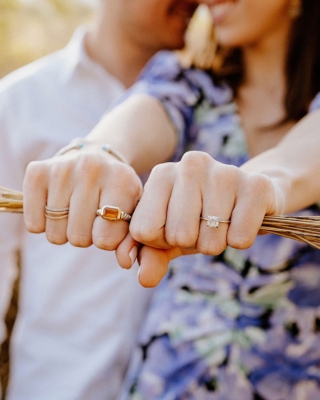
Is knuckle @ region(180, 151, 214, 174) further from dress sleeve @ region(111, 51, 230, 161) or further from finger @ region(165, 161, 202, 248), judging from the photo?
dress sleeve @ region(111, 51, 230, 161)

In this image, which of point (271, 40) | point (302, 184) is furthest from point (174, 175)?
point (271, 40)

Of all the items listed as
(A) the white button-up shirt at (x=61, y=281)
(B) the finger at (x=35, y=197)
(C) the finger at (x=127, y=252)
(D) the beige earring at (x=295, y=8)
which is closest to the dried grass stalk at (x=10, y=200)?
(B) the finger at (x=35, y=197)

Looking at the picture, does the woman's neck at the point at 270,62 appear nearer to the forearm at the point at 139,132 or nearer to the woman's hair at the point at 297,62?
the woman's hair at the point at 297,62

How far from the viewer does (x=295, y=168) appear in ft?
2.33

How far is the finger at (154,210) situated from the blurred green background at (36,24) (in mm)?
2258

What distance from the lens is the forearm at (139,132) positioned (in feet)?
2.54

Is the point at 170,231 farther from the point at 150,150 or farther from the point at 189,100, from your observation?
the point at 189,100

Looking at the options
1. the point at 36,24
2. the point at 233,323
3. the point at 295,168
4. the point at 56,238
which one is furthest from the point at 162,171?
the point at 36,24

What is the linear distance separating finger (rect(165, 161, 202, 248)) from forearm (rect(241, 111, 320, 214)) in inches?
6.1

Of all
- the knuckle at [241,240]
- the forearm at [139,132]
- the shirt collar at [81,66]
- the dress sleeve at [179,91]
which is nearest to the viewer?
the knuckle at [241,240]

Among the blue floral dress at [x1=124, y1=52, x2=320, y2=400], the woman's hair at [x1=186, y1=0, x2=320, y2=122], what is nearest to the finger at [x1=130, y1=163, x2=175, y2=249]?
the blue floral dress at [x1=124, y1=52, x2=320, y2=400]

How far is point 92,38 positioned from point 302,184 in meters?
0.88

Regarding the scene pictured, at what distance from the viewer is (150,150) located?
86 centimetres

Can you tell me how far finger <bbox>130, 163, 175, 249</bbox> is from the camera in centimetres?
52
